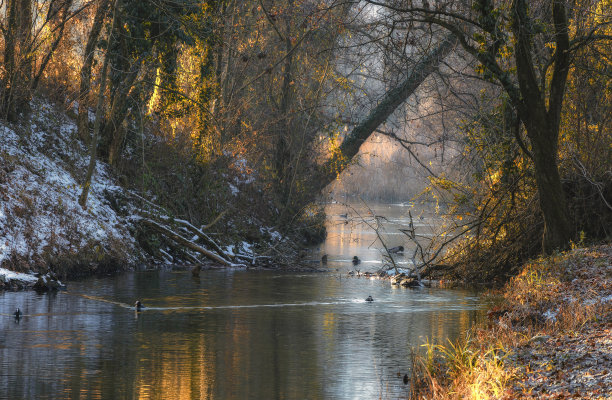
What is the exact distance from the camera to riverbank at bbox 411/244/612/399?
8133 mm

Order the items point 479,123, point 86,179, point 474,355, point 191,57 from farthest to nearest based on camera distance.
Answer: point 191,57 → point 86,179 → point 479,123 → point 474,355

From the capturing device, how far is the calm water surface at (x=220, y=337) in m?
10.2

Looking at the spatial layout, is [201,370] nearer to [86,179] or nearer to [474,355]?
[474,355]

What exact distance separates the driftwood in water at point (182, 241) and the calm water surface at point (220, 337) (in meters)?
2.98

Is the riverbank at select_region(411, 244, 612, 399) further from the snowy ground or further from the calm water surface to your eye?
the snowy ground

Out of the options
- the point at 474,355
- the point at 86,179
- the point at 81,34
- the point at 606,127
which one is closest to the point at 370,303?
the point at 606,127

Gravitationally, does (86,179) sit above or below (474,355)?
above

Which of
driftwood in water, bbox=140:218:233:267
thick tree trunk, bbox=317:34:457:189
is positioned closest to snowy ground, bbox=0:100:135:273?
driftwood in water, bbox=140:218:233:267

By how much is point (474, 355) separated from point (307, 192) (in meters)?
20.2

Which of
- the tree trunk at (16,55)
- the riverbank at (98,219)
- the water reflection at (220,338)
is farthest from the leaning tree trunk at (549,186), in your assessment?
the tree trunk at (16,55)

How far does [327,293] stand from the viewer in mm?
18781

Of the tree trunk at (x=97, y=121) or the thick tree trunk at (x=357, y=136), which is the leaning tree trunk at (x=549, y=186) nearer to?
the thick tree trunk at (x=357, y=136)

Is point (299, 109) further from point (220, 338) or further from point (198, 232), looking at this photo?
point (220, 338)

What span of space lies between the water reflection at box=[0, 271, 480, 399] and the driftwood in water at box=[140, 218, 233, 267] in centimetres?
333
